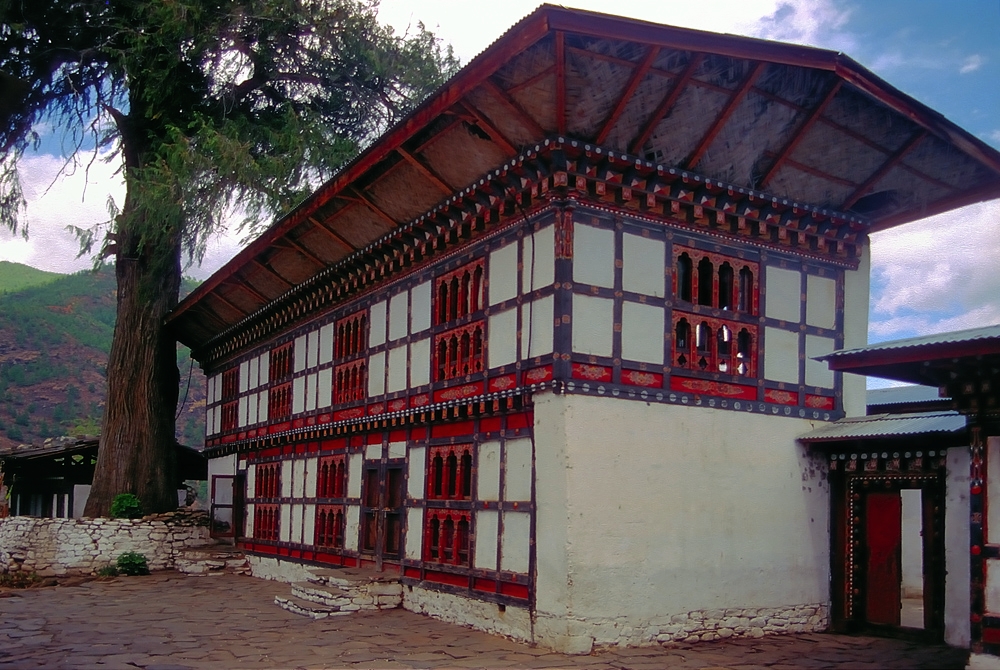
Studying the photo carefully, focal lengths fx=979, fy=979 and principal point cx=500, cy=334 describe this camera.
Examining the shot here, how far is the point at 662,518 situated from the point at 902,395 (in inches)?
480

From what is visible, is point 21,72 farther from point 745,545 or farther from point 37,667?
point 745,545

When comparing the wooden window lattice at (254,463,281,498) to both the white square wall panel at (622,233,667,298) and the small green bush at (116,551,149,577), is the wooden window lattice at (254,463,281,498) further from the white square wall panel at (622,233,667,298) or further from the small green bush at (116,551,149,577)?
the white square wall panel at (622,233,667,298)

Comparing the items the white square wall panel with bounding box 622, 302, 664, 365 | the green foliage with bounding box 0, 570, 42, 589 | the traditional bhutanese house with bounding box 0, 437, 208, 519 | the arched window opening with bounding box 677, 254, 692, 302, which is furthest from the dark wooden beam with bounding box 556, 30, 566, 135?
the traditional bhutanese house with bounding box 0, 437, 208, 519

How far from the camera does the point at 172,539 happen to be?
23531mm

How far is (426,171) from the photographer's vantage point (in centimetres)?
1330

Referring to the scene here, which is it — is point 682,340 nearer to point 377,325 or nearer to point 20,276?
point 377,325

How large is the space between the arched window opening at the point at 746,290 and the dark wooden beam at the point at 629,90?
310 cm

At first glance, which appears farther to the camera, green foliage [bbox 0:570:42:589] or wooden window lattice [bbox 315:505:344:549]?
green foliage [bbox 0:570:42:589]

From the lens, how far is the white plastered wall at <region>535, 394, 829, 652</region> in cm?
1129

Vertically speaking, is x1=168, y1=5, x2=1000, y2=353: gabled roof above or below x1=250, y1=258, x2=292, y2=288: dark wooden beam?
above

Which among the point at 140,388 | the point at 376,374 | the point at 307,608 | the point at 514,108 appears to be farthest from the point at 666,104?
the point at 140,388

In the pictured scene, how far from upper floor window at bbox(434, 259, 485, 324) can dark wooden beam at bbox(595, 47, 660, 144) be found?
111 inches

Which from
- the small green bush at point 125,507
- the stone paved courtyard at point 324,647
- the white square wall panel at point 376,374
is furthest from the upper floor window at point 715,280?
the small green bush at point 125,507

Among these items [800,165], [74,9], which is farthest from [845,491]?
[74,9]
